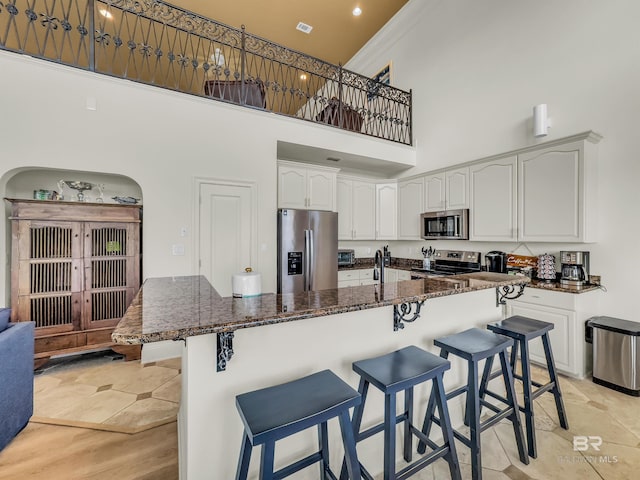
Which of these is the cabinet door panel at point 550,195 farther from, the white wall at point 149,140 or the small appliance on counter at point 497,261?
the white wall at point 149,140

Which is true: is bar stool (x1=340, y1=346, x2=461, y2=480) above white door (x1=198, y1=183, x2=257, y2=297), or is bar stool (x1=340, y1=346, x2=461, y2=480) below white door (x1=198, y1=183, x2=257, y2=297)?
below

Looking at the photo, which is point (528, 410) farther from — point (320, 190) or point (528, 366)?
point (320, 190)

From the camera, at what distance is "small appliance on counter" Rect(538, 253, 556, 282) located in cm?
310

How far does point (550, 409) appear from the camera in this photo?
2.18 m

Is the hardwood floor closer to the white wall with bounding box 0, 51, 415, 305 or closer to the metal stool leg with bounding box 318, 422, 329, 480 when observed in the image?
the metal stool leg with bounding box 318, 422, 329, 480

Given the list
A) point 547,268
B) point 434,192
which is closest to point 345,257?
point 434,192

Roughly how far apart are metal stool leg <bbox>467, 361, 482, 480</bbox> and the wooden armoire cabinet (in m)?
3.29

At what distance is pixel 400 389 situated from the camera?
1.23m

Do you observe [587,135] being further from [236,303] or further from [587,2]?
[236,303]

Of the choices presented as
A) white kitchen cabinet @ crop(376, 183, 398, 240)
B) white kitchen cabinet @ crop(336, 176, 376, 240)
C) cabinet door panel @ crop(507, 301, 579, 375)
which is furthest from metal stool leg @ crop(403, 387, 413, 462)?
white kitchen cabinet @ crop(376, 183, 398, 240)

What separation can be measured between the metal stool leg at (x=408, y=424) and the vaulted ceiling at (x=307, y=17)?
5.48 m

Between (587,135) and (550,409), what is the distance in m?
2.58

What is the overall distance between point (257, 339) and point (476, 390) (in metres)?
1.26

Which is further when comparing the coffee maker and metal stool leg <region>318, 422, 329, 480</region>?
the coffee maker
